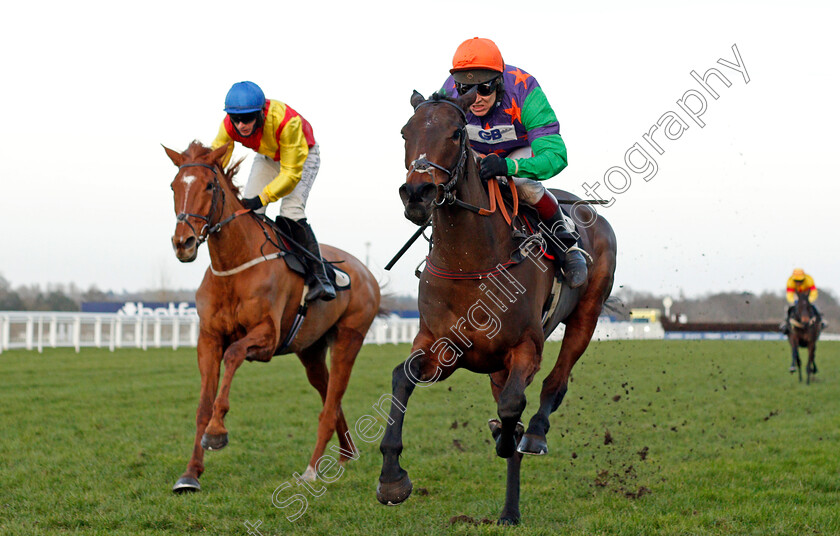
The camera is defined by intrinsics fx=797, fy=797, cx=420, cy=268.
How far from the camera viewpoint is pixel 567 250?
4.55 metres

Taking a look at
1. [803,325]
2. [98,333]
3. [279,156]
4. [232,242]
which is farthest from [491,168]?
[98,333]

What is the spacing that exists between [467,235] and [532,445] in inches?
46.8

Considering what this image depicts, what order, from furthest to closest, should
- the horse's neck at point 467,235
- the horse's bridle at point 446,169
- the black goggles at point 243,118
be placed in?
the black goggles at point 243,118 < the horse's neck at point 467,235 < the horse's bridle at point 446,169

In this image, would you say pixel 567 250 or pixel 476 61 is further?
pixel 567 250

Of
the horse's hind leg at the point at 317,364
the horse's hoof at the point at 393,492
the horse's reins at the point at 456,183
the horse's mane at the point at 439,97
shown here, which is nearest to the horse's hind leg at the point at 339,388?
the horse's hind leg at the point at 317,364

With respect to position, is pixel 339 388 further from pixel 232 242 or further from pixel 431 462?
pixel 232 242

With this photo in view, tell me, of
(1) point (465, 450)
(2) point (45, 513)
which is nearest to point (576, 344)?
(1) point (465, 450)

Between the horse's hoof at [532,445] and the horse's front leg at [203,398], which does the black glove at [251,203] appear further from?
the horse's hoof at [532,445]

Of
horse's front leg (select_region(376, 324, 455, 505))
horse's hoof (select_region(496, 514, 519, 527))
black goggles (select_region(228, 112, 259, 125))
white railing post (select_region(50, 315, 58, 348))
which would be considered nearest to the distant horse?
horse's hoof (select_region(496, 514, 519, 527))

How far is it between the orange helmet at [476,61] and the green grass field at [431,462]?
237cm

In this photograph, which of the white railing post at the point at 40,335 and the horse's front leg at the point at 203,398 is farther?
the white railing post at the point at 40,335

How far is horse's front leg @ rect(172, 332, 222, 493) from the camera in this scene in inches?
207

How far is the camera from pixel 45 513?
4684mm

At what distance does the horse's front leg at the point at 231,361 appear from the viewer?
4.67 m
